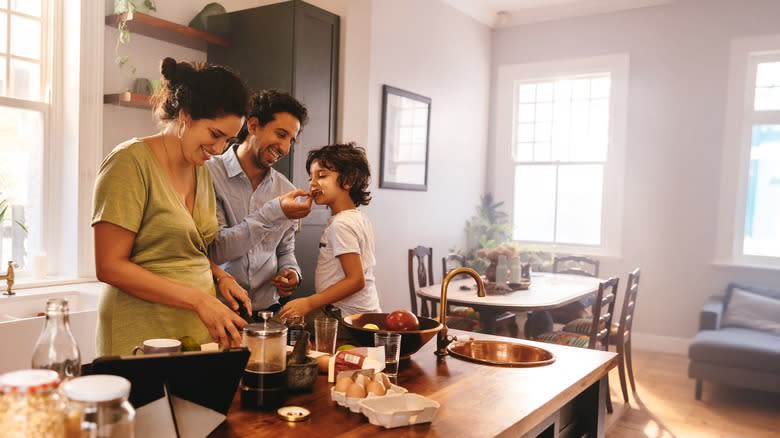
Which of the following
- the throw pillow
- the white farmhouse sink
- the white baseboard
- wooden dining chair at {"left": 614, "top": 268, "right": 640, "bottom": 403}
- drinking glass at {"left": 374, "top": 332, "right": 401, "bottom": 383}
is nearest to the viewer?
drinking glass at {"left": 374, "top": 332, "right": 401, "bottom": 383}

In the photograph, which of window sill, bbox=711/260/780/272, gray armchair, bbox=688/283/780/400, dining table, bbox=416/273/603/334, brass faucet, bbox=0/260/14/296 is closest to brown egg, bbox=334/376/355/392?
dining table, bbox=416/273/603/334

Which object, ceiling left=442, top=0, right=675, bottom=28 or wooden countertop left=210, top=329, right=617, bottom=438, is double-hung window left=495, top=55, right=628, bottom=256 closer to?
ceiling left=442, top=0, right=675, bottom=28

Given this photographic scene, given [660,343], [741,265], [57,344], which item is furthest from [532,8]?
[57,344]

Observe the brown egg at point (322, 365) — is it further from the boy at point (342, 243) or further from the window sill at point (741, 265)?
the window sill at point (741, 265)

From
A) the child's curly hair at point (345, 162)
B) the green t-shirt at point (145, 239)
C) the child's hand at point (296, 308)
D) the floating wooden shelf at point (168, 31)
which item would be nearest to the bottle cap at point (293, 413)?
the green t-shirt at point (145, 239)

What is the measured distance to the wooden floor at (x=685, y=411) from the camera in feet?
12.6

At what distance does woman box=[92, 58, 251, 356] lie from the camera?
155 cm

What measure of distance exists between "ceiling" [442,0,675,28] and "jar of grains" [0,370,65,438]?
5.83m

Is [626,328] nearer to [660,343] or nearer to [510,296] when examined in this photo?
[510,296]

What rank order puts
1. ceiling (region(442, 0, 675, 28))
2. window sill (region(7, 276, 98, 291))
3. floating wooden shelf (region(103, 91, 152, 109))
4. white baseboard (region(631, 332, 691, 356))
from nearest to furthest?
1. window sill (region(7, 276, 98, 291))
2. floating wooden shelf (region(103, 91, 152, 109))
3. white baseboard (region(631, 332, 691, 356))
4. ceiling (region(442, 0, 675, 28))

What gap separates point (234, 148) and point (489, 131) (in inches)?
196

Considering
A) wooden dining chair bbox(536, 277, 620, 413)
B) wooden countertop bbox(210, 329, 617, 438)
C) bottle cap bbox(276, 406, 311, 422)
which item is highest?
bottle cap bbox(276, 406, 311, 422)

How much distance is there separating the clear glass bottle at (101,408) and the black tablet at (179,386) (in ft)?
1.02

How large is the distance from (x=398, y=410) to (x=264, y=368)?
302mm
